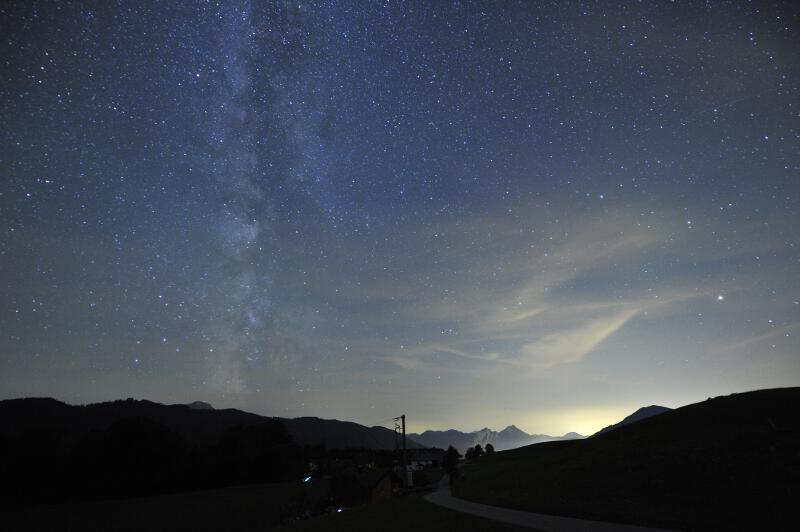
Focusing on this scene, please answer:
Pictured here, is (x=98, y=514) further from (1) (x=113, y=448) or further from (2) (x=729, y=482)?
(2) (x=729, y=482)

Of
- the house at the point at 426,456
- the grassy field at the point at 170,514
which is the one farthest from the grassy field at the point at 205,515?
the house at the point at 426,456

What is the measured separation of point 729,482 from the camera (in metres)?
24.8

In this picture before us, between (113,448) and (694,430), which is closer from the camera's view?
(694,430)

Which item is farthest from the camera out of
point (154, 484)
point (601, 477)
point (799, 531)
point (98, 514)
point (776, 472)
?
point (154, 484)

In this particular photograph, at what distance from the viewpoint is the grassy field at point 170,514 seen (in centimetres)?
3962

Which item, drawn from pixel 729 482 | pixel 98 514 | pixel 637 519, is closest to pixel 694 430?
pixel 729 482

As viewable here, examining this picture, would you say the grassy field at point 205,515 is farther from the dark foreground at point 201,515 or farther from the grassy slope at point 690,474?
the grassy slope at point 690,474

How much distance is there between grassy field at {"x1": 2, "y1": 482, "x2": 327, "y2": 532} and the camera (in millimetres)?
39625

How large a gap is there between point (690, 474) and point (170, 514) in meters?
43.3

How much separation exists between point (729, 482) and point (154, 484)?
77358 millimetres

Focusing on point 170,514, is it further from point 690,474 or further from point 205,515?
point 690,474

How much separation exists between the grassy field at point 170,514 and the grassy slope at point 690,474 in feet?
76.5

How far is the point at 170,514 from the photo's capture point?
4388 centimetres

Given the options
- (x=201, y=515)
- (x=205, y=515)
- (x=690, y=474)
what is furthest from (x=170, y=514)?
(x=690, y=474)
